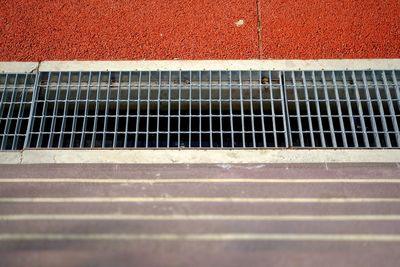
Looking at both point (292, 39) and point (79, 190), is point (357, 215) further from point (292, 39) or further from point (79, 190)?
point (79, 190)

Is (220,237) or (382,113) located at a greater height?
(382,113)

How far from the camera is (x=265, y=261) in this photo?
15.1 feet

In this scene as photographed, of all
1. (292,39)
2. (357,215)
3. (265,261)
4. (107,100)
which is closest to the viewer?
(265,261)

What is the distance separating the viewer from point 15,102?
5.96 m

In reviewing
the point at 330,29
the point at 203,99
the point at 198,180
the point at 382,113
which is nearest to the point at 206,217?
the point at 198,180

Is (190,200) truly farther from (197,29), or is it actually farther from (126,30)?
(126,30)

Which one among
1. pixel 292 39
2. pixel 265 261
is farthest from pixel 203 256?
pixel 292 39

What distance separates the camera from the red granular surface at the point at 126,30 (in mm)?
6246

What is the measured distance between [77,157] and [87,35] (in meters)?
2.19

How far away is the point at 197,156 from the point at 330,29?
317 cm

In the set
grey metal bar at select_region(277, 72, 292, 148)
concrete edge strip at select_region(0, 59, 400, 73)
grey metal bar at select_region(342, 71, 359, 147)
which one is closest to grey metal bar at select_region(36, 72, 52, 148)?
concrete edge strip at select_region(0, 59, 400, 73)

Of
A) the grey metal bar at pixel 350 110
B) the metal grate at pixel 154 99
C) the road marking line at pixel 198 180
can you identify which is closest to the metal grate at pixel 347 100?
the grey metal bar at pixel 350 110

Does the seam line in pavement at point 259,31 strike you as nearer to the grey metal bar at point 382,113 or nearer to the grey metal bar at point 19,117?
the grey metal bar at point 382,113

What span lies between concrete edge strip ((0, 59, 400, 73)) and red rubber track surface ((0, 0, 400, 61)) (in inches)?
4.4
